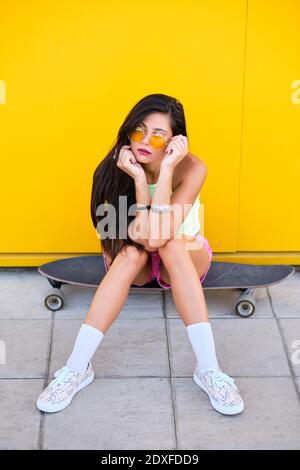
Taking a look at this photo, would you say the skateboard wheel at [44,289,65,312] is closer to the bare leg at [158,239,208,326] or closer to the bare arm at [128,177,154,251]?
the bare arm at [128,177,154,251]

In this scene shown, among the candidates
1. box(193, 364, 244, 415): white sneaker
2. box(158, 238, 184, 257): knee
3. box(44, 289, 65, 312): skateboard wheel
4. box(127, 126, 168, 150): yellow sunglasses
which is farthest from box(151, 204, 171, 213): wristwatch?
box(44, 289, 65, 312): skateboard wheel

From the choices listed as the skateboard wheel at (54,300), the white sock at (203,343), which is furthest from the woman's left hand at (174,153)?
the skateboard wheel at (54,300)

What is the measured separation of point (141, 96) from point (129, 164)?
631mm

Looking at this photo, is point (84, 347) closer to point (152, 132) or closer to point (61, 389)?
point (61, 389)

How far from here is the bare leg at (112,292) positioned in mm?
3410

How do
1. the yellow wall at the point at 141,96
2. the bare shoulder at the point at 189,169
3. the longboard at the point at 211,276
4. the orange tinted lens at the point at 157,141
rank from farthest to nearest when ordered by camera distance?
1. the longboard at the point at 211,276
2. the yellow wall at the point at 141,96
3. the bare shoulder at the point at 189,169
4. the orange tinted lens at the point at 157,141

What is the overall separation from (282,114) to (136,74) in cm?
79

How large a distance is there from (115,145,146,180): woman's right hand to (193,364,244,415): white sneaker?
2.99 ft

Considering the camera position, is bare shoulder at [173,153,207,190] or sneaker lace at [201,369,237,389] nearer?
sneaker lace at [201,369,237,389]

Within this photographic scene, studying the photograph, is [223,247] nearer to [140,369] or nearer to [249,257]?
[249,257]

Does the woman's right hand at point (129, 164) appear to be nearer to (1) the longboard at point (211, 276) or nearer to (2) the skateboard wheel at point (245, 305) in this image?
(1) the longboard at point (211, 276)

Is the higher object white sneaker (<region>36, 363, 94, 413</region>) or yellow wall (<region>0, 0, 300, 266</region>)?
yellow wall (<region>0, 0, 300, 266</region>)

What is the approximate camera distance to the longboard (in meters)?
3.98

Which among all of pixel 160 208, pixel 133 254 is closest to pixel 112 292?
pixel 133 254
